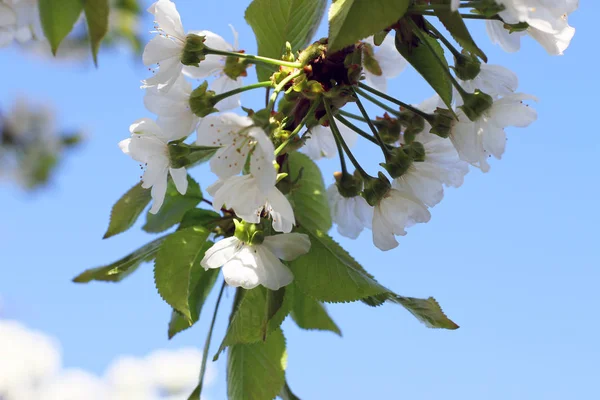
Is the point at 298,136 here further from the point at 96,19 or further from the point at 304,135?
the point at 96,19

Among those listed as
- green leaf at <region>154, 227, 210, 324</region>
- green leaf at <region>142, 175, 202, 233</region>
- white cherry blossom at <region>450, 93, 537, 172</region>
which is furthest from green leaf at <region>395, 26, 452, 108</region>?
green leaf at <region>142, 175, 202, 233</region>

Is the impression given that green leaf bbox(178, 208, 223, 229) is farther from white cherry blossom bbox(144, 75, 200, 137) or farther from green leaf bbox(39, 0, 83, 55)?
green leaf bbox(39, 0, 83, 55)

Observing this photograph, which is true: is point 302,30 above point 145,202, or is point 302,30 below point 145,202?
above

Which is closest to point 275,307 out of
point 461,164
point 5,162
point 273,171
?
point 273,171

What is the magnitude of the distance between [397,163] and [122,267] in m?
0.61

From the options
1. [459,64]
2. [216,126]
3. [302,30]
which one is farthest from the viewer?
[302,30]

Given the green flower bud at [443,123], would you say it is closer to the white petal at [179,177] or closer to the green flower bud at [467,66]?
the green flower bud at [467,66]

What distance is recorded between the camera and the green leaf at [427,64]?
85cm

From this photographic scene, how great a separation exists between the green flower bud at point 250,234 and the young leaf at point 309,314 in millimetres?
406

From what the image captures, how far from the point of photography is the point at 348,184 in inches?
45.0

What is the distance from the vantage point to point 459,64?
3.17 ft

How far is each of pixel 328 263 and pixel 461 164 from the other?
0.97 ft

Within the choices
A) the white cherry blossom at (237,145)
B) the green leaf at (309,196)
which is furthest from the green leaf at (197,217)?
the white cherry blossom at (237,145)

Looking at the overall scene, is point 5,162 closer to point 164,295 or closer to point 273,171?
point 164,295
